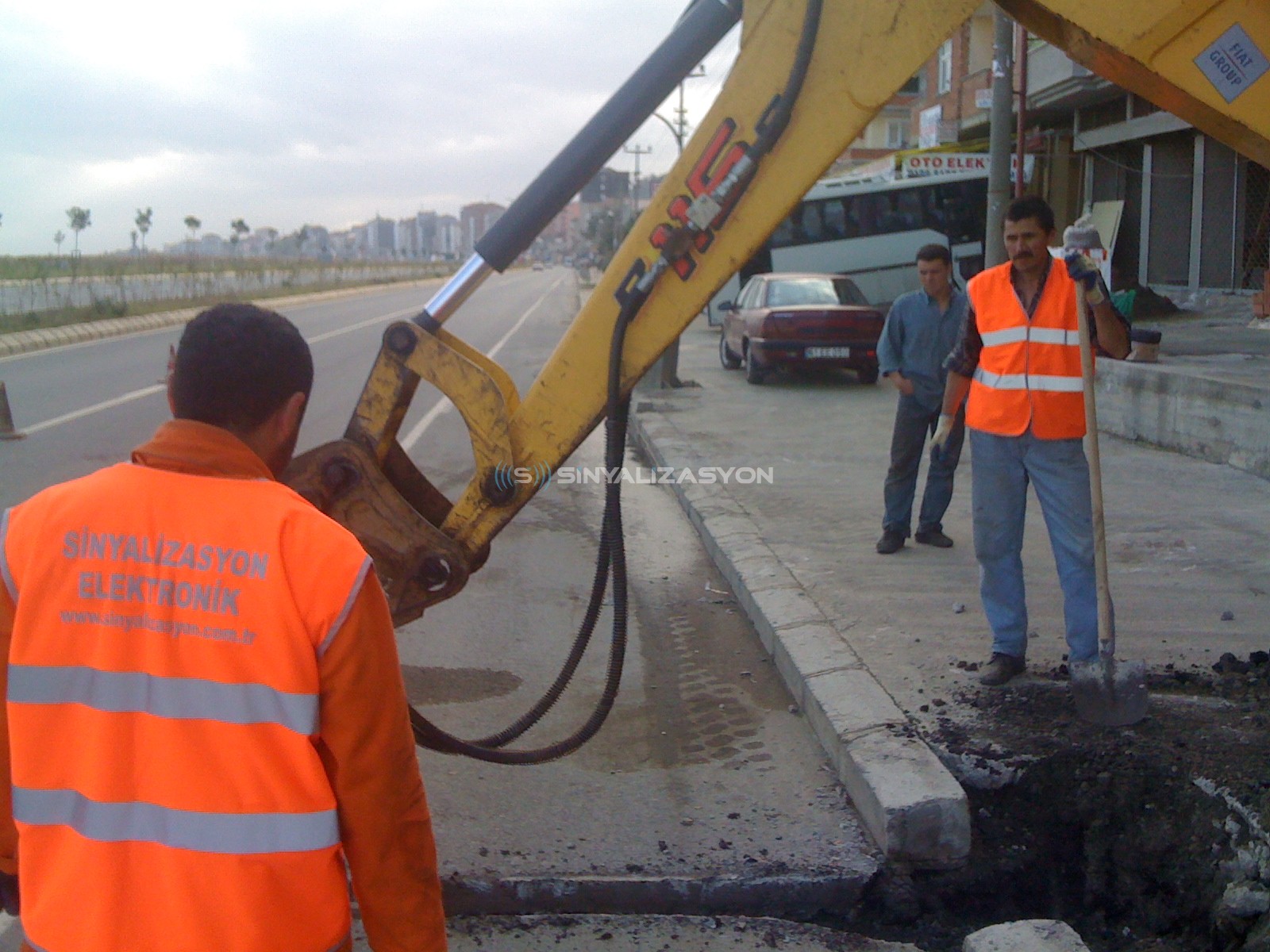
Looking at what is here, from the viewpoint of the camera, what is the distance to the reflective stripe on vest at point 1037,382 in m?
4.63

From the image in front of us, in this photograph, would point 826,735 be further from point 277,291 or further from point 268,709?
point 277,291

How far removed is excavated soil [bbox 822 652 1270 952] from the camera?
3.42m

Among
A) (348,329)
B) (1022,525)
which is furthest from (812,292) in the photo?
(348,329)

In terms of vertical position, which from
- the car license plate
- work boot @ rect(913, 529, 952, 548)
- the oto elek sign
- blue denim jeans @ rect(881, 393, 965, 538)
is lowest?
work boot @ rect(913, 529, 952, 548)

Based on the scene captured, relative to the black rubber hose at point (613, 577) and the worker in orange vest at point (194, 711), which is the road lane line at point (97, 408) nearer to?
the black rubber hose at point (613, 577)

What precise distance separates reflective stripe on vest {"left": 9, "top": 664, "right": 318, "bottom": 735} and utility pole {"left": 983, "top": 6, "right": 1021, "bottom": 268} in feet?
37.3

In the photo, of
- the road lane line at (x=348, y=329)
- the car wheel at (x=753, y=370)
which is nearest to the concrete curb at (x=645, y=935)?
the car wheel at (x=753, y=370)

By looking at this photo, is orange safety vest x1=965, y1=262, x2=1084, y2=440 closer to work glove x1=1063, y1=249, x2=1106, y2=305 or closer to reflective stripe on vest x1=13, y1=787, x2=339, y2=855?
work glove x1=1063, y1=249, x2=1106, y2=305

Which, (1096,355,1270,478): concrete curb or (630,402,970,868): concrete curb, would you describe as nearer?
(630,402,970,868): concrete curb

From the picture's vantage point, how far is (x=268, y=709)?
1626mm

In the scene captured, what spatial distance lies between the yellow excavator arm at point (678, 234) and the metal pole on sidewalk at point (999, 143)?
9201mm

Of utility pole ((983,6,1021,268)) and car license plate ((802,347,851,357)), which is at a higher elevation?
utility pole ((983,6,1021,268))

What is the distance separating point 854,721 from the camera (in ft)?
14.1

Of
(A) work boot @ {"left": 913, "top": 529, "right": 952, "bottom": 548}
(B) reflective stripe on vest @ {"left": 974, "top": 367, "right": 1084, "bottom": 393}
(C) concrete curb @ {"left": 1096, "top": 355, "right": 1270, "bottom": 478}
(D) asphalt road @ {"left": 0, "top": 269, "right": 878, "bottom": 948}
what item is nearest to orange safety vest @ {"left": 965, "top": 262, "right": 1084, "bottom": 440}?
(B) reflective stripe on vest @ {"left": 974, "top": 367, "right": 1084, "bottom": 393}
